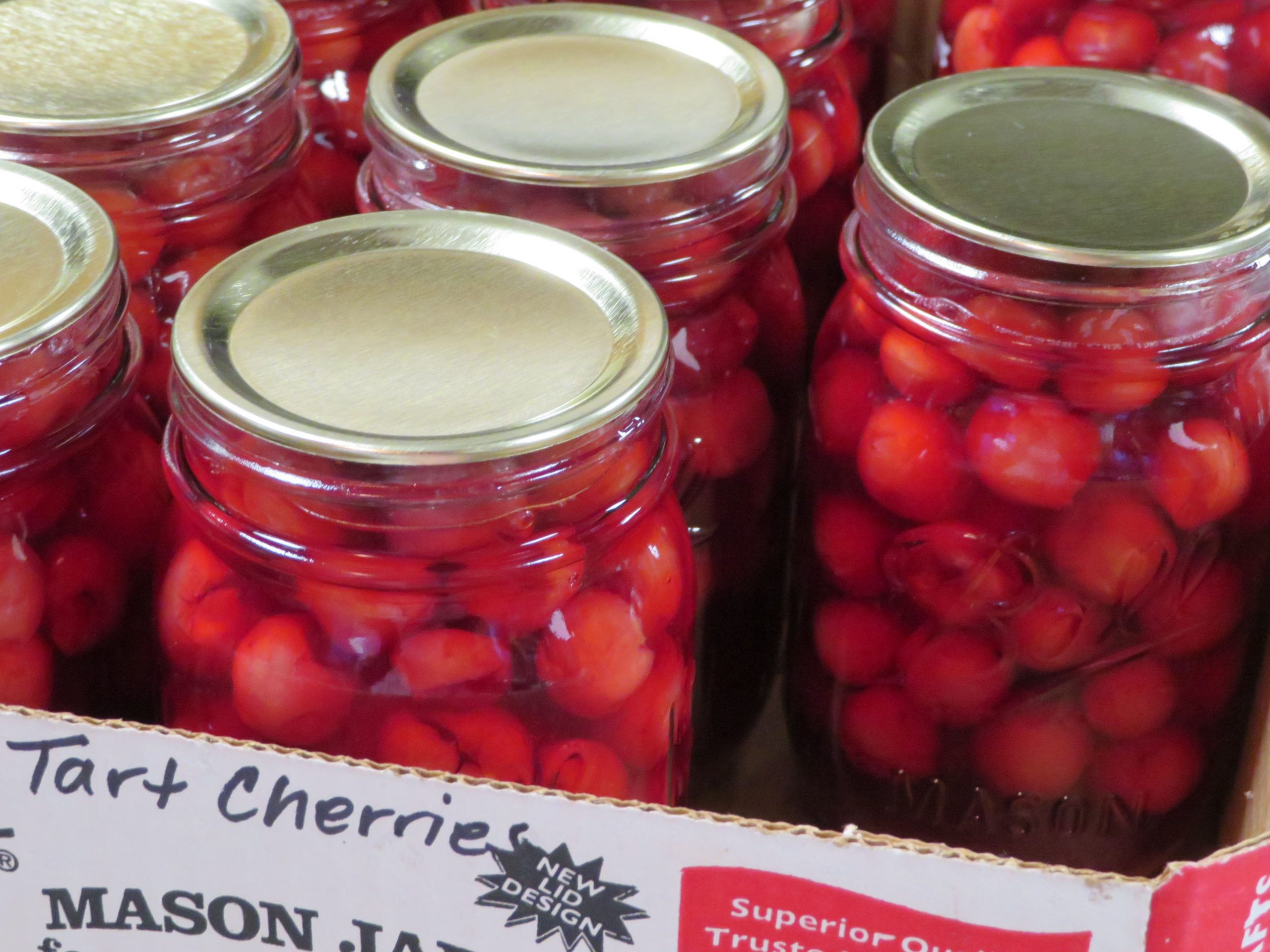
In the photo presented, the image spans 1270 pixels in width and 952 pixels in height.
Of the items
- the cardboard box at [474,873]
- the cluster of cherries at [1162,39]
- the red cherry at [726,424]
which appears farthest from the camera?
the cluster of cherries at [1162,39]

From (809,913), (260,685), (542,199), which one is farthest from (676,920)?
(542,199)

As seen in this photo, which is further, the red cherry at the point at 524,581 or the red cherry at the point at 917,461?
the red cherry at the point at 917,461

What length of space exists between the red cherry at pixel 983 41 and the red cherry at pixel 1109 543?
0.32 m

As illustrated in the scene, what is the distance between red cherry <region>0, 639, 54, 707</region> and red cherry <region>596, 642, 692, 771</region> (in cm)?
23

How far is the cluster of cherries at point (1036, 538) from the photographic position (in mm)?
598

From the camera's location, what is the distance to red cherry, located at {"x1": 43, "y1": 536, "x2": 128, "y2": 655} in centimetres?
57

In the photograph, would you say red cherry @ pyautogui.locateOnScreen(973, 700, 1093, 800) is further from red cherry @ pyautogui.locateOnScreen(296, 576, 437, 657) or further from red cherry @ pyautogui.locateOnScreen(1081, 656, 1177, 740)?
red cherry @ pyautogui.locateOnScreen(296, 576, 437, 657)

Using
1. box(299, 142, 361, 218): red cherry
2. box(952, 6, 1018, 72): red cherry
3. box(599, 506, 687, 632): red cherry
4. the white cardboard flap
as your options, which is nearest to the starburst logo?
the white cardboard flap

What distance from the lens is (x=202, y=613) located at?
0.55 m

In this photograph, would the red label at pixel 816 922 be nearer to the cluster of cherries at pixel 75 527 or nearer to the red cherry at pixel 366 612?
the red cherry at pixel 366 612

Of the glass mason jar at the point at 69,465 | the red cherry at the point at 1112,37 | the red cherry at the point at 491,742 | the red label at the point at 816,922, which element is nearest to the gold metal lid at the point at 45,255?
the glass mason jar at the point at 69,465

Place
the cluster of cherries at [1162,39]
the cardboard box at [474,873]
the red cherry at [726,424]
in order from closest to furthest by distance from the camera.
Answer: the cardboard box at [474,873] < the red cherry at [726,424] < the cluster of cherries at [1162,39]

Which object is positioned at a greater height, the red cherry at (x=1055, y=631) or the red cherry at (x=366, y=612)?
the red cherry at (x=366, y=612)

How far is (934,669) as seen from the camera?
672mm
